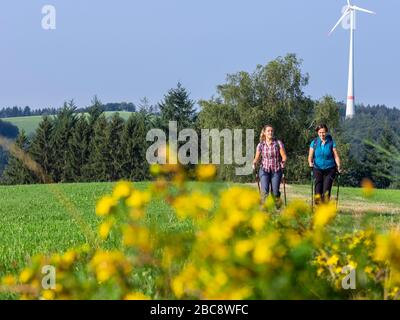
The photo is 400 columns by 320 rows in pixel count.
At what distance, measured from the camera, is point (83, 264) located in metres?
5.95

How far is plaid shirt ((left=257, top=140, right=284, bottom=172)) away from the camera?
14734 millimetres

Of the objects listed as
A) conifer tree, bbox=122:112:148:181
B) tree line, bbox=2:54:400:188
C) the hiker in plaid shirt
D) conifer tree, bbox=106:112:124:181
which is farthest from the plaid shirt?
conifer tree, bbox=106:112:124:181

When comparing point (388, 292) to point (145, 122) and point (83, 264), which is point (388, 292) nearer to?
point (83, 264)

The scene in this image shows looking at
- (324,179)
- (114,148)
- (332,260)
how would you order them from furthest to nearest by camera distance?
(114,148), (324,179), (332,260)

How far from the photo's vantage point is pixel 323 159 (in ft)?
47.5

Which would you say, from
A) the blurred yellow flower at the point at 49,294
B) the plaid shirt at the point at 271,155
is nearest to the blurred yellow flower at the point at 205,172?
the blurred yellow flower at the point at 49,294

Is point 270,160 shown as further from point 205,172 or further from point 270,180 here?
point 205,172

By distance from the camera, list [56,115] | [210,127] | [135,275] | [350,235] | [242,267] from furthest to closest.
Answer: [56,115], [210,127], [135,275], [350,235], [242,267]

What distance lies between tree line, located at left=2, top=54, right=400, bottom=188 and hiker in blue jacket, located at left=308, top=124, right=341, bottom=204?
4915 centimetres

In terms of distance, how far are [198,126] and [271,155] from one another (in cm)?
5813

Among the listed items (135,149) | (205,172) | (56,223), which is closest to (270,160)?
(56,223)

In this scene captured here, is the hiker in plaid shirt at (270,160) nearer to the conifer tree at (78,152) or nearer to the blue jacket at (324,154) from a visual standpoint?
the blue jacket at (324,154)
